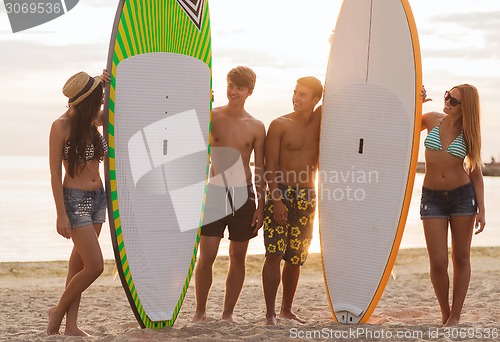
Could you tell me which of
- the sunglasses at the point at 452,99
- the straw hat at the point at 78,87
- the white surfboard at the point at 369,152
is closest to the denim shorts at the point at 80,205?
the straw hat at the point at 78,87

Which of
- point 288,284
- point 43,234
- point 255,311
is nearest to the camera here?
point 288,284

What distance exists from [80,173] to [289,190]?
1.34 metres

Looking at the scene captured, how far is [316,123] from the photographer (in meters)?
4.87

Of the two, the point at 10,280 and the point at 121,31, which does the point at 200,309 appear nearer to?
the point at 121,31

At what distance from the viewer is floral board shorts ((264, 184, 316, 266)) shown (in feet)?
15.0

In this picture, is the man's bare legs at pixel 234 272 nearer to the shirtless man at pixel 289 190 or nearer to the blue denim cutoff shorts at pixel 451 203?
the shirtless man at pixel 289 190

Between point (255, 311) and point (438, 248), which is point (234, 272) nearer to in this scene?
point (255, 311)

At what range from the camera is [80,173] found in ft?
13.4

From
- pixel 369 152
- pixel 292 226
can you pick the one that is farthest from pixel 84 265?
pixel 369 152

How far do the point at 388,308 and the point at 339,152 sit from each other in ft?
5.30

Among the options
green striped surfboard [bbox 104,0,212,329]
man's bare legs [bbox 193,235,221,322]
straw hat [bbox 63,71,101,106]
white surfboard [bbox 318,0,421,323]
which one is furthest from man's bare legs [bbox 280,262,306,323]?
straw hat [bbox 63,71,101,106]

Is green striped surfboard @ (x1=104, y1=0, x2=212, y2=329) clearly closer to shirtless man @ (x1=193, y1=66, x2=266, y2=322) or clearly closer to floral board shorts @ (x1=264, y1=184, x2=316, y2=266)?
shirtless man @ (x1=193, y1=66, x2=266, y2=322)

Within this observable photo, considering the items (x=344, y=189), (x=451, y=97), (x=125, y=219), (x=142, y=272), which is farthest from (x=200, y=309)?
(x=451, y=97)

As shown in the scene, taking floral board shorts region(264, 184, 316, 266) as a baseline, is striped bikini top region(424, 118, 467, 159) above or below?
above
